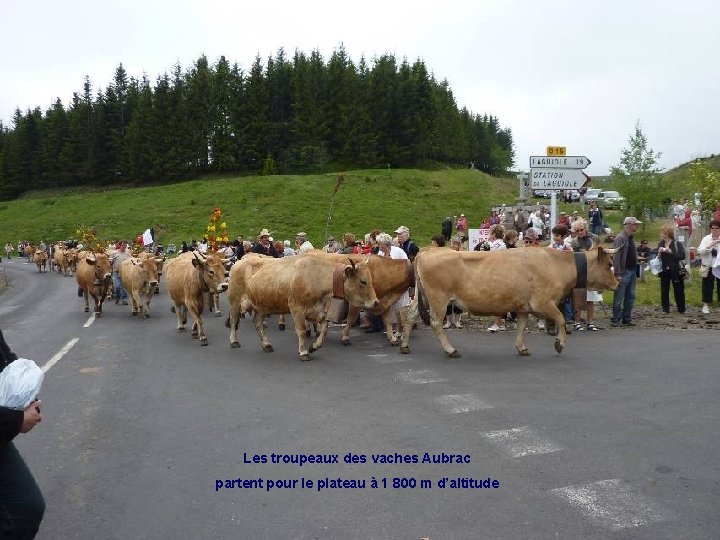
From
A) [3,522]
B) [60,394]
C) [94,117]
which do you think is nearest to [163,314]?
[60,394]

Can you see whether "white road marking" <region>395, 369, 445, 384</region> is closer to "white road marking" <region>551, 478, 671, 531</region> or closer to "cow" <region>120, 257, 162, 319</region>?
"white road marking" <region>551, 478, 671, 531</region>

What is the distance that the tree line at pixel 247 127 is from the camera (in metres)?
72.2

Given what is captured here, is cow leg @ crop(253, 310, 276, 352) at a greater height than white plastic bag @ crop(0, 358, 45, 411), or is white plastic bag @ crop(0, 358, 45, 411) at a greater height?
white plastic bag @ crop(0, 358, 45, 411)

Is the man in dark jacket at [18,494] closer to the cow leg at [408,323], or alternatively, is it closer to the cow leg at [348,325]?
the cow leg at [408,323]

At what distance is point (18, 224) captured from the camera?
59438 millimetres

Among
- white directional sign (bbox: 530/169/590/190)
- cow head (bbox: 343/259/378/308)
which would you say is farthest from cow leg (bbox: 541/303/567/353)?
white directional sign (bbox: 530/169/590/190)

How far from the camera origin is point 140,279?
14703 mm

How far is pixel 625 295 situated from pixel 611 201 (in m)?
30.1

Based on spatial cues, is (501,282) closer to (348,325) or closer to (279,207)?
(348,325)

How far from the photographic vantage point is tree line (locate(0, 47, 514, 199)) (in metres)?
72.2

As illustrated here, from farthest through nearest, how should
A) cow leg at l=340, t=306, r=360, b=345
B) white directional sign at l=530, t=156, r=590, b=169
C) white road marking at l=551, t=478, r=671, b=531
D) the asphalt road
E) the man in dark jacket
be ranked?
white directional sign at l=530, t=156, r=590, b=169 → cow leg at l=340, t=306, r=360, b=345 → the asphalt road → white road marking at l=551, t=478, r=671, b=531 → the man in dark jacket

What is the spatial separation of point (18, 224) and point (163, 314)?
54.3 m

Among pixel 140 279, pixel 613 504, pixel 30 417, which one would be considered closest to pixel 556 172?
pixel 613 504

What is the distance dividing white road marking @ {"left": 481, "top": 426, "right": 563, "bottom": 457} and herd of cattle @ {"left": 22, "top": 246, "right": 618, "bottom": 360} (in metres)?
3.40
